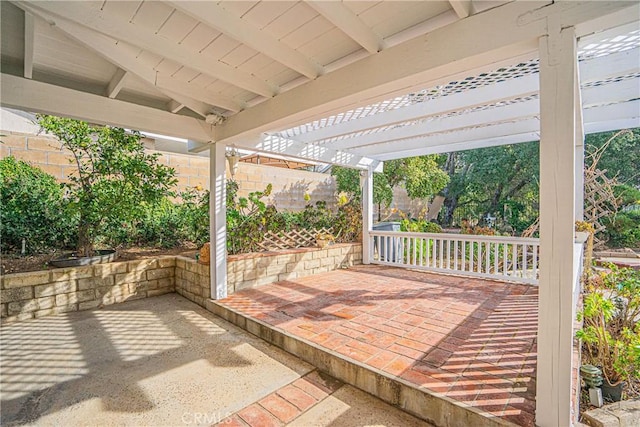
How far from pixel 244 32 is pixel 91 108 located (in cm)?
211

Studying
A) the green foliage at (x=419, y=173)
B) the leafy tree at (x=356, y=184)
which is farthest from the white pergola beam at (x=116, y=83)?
the green foliage at (x=419, y=173)

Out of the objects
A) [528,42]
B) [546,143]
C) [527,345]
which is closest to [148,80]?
[528,42]

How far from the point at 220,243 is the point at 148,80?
7.34 ft

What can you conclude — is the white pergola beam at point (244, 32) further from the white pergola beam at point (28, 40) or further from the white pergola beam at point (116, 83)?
the white pergola beam at point (116, 83)

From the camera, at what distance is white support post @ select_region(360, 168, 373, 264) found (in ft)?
22.9

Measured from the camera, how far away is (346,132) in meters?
4.69

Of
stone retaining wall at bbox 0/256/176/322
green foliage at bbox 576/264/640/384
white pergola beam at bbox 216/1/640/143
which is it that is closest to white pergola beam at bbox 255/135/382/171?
white pergola beam at bbox 216/1/640/143

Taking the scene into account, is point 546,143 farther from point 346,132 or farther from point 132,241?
point 132,241

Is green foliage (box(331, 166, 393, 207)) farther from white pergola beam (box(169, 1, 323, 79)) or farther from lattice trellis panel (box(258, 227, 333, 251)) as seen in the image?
white pergola beam (box(169, 1, 323, 79))

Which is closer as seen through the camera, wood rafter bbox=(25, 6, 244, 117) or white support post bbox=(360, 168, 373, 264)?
wood rafter bbox=(25, 6, 244, 117)

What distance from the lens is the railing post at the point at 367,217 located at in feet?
22.9

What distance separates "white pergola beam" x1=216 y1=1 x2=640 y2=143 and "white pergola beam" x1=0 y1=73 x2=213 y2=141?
4.80 ft

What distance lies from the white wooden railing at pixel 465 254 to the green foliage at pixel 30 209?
578 cm

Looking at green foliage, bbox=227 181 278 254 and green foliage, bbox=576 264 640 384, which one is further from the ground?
green foliage, bbox=227 181 278 254
